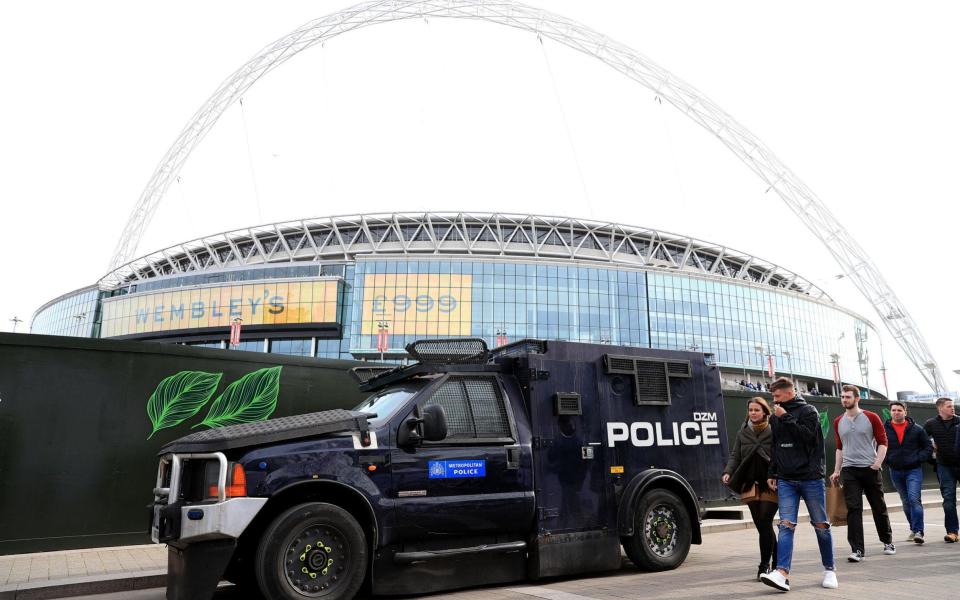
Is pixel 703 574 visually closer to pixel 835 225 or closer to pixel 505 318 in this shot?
pixel 505 318

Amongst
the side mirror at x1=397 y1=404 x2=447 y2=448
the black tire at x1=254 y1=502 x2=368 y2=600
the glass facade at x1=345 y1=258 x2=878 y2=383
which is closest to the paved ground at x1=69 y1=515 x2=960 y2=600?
the black tire at x1=254 y1=502 x2=368 y2=600

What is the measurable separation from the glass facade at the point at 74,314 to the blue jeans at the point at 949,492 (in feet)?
284

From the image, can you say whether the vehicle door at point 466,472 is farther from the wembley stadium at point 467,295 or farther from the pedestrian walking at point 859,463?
the wembley stadium at point 467,295

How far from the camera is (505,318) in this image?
6600cm


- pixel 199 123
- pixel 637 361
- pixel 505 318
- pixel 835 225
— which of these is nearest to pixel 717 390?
pixel 637 361

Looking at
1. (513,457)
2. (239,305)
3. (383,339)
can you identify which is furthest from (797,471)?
(239,305)

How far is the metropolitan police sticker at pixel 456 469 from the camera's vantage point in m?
5.64

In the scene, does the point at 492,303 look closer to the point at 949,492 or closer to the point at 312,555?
the point at 949,492

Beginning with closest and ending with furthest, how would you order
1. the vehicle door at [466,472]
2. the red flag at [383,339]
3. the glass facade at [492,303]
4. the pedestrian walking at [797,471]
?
the vehicle door at [466,472] → the pedestrian walking at [797,471] → the red flag at [383,339] → the glass facade at [492,303]

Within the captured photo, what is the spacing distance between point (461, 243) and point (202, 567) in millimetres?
70458

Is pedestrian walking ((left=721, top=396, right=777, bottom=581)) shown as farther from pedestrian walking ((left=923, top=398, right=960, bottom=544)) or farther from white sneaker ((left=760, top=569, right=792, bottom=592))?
pedestrian walking ((left=923, top=398, right=960, bottom=544))

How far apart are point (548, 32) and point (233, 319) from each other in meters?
51.7

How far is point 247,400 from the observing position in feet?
30.6

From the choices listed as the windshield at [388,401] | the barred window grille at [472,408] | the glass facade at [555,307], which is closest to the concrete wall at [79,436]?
the windshield at [388,401]
